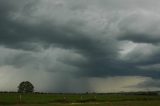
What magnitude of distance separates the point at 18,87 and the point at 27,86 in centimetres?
477

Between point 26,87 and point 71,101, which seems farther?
point 26,87

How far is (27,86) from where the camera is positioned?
19525cm

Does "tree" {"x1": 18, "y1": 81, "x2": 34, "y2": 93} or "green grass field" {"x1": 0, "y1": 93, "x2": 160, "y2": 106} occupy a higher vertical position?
"tree" {"x1": 18, "y1": 81, "x2": 34, "y2": 93}

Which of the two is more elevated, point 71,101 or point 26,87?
point 26,87

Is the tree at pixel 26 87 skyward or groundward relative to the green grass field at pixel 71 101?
skyward

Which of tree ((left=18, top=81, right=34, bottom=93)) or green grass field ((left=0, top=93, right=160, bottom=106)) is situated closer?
green grass field ((left=0, top=93, right=160, bottom=106))

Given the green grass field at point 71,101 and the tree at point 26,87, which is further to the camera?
the tree at point 26,87

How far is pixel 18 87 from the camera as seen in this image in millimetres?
195250
